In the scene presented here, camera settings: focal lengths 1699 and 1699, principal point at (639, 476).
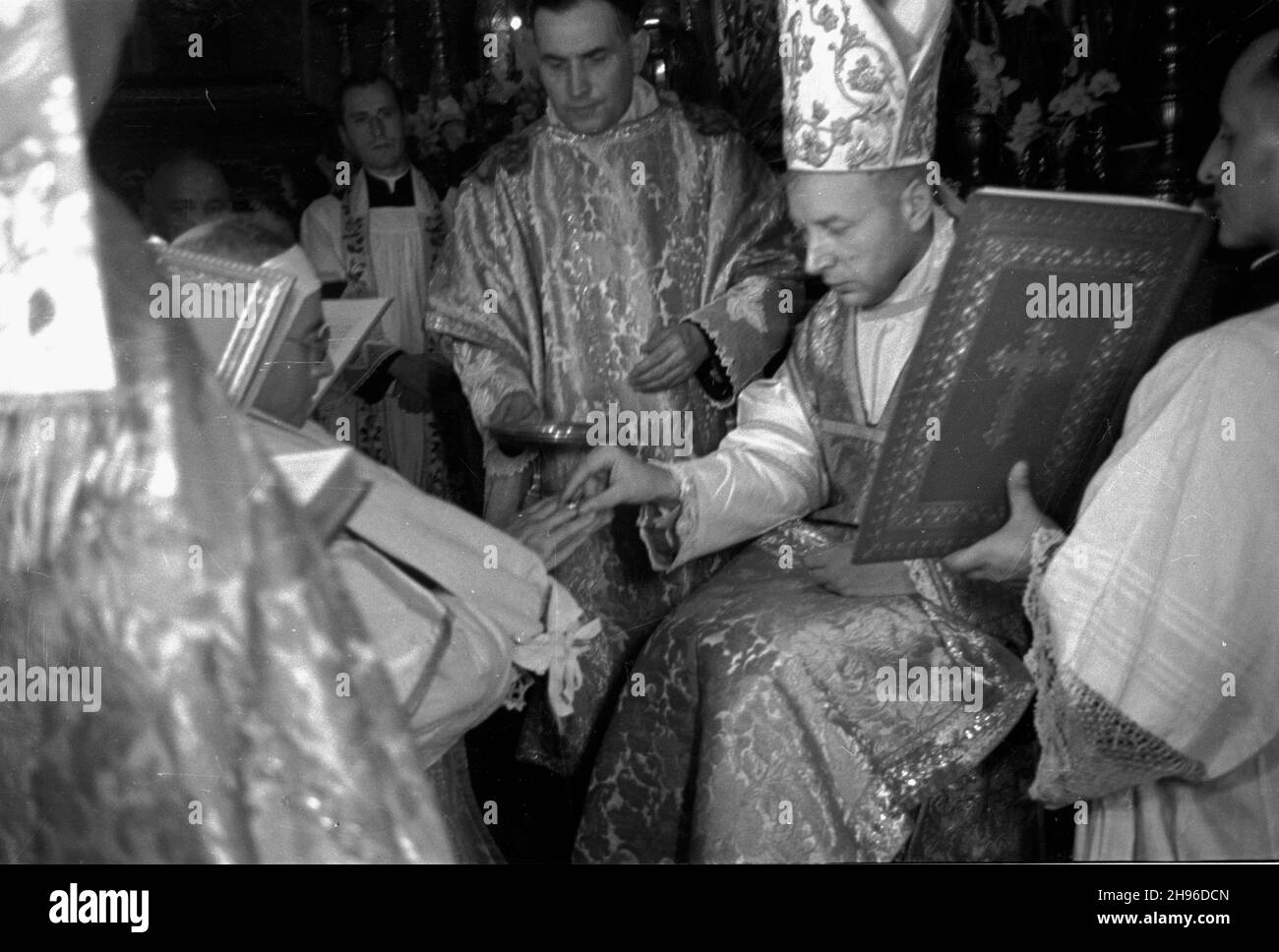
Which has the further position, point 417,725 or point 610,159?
point 610,159

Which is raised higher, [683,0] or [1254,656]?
[683,0]

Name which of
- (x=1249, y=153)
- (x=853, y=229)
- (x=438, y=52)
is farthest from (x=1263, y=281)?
(x=438, y=52)

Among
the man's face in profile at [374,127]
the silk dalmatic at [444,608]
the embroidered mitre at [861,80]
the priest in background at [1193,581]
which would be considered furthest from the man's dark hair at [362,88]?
the priest in background at [1193,581]

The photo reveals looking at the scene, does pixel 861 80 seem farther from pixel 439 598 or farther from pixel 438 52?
pixel 439 598

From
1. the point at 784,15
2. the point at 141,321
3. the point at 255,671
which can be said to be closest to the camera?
the point at 255,671

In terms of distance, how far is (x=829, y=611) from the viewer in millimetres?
2900

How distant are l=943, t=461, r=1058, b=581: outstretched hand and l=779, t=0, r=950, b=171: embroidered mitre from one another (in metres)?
0.58

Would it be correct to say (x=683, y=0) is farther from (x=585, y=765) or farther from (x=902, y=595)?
(x=585, y=765)

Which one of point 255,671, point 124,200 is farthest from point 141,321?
point 255,671

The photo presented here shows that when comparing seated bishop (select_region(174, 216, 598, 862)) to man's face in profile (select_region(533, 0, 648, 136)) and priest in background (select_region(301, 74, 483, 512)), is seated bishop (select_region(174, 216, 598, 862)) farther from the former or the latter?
man's face in profile (select_region(533, 0, 648, 136))

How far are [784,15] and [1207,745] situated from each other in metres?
1.40

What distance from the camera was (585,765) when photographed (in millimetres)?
2926

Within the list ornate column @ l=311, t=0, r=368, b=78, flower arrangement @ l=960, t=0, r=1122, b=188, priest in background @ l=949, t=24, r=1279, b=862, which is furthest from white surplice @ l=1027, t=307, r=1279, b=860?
ornate column @ l=311, t=0, r=368, b=78

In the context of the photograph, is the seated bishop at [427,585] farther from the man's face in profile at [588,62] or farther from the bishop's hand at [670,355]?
the man's face in profile at [588,62]
